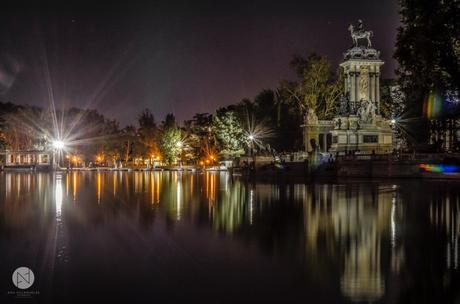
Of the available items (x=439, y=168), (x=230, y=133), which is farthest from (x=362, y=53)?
(x=230, y=133)

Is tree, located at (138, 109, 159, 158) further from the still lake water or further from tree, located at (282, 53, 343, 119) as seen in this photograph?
the still lake water

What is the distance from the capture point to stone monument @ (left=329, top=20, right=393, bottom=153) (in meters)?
59.5

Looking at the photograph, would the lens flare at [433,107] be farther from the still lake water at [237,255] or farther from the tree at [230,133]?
the tree at [230,133]

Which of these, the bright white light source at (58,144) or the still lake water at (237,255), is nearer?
the still lake water at (237,255)

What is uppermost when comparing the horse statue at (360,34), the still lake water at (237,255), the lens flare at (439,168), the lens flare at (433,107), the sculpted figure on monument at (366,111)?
the horse statue at (360,34)

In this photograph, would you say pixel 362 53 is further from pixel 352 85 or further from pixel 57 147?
pixel 57 147

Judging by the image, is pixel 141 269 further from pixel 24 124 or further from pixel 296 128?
pixel 24 124

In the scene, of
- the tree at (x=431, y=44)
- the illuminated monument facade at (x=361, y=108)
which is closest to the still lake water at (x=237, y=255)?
the tree at (x=431, y=44)

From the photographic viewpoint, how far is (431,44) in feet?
81.0

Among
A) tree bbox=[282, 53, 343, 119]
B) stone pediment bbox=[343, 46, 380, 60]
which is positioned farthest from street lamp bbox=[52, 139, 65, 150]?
stone pediment bbox=[343, 46, 380, 60]

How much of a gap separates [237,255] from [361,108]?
52720 mm

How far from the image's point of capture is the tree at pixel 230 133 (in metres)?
91.1

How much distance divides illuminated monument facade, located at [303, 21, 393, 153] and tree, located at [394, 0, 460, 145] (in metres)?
31.2

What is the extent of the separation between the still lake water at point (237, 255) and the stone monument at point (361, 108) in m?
42.1
